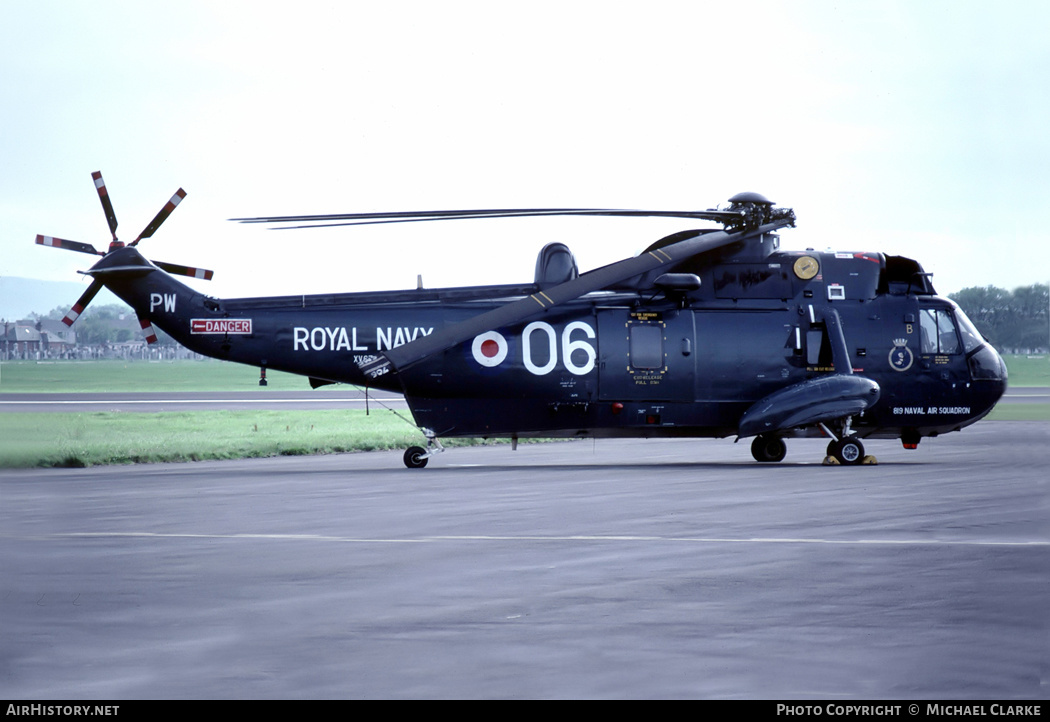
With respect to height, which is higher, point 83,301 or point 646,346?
point 83,301

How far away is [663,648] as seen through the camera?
23.3 feet

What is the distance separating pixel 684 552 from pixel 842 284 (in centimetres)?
1419

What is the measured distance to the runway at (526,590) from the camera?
6418 millimetres

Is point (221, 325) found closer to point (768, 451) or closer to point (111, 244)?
point (111, 244)

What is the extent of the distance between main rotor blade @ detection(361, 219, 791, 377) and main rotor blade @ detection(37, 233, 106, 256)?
5.85m

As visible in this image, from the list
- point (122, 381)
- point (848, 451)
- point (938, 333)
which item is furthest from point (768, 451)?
point (122, 381)

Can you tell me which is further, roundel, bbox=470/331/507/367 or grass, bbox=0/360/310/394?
grass, bbox=0/360/310/394

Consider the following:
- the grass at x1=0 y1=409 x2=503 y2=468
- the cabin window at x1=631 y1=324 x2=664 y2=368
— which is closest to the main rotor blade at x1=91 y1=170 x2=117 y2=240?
the grass at x1=0 y1=409 x2=503 y2=468

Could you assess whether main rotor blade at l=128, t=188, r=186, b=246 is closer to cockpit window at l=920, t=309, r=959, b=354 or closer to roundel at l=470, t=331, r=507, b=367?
roundel at l=470, t=331, r=507, b=367

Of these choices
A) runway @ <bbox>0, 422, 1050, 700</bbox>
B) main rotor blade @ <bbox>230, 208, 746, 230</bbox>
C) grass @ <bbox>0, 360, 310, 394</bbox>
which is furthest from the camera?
grass @ <bbox>0, 360, 310, 394</bbox>

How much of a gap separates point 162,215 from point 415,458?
6.78 m

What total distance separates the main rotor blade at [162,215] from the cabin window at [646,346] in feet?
29.9

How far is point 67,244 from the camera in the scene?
2245cm

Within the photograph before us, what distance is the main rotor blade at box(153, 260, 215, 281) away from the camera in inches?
883
